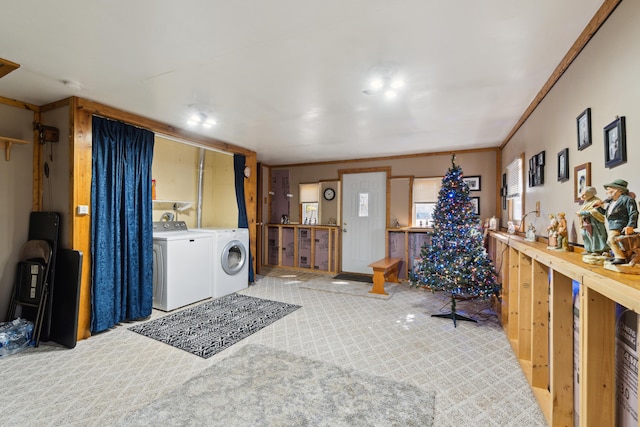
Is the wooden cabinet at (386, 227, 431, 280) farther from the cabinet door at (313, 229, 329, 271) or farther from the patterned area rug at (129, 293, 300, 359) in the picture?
the patterned area rug at (129, 293, 300, 359)

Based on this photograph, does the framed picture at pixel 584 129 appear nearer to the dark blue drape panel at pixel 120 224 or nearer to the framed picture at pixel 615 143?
the framed picture at pixel 615 143

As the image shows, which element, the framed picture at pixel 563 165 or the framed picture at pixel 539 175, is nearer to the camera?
the framed picture at pixel 563 165

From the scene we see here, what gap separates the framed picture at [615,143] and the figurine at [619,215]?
0.88 ft

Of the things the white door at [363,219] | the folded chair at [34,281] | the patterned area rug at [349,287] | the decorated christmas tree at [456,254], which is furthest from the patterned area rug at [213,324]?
the white door at [363,219]

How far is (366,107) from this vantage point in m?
2.97

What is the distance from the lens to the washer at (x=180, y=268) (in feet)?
11.6

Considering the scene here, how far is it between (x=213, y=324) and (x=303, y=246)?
3.11 m

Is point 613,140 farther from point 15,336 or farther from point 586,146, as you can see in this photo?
point 15,336

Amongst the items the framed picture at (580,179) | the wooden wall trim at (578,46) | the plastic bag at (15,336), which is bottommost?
the plastic bag at (15,336)

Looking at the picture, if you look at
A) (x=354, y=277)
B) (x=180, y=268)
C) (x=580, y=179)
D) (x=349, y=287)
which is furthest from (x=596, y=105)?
(x=354, y=277)

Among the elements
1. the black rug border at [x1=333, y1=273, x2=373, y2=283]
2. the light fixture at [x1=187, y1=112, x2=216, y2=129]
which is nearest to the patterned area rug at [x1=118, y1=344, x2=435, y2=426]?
the light fixture at [x1=187, y1=112, x2=216, y2=129]

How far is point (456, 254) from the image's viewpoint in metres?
3.30

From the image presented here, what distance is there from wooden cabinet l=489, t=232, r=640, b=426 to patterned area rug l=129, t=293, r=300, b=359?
2.37 m

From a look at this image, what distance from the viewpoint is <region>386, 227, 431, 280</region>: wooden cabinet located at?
509 centimetres
